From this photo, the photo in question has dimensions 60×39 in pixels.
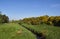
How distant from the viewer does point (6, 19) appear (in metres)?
98.9

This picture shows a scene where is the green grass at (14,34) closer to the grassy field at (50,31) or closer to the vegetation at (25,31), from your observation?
the vegetation at (25,31)

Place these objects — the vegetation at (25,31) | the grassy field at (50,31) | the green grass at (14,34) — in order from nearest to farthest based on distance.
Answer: the grassy field at (50,31)
the green grass at (14,34)
the vegetation at (25,31)

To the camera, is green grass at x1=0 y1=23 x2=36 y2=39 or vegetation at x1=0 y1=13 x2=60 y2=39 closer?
green grass at x1=0 y1=23 x2=36 y2=39

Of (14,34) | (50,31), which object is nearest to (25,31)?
(50,31)

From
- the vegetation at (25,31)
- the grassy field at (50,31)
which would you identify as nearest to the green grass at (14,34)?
the vegetation at (25,31)

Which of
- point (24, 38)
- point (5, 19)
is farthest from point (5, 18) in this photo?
point (24, 38)

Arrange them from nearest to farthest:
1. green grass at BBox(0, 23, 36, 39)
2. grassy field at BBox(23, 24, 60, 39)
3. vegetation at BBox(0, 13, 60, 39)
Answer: grassy field at BBox(23, 24, 60, 39)
green grass at BBox(0, 23, 36, 39)
vegetation at BBox(0, 13, 60, 39)

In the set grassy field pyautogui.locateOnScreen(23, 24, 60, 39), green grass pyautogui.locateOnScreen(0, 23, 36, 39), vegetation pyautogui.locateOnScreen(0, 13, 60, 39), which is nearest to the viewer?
grassy field pyautogui.locateOnScreen(23, 24, 60, 39)

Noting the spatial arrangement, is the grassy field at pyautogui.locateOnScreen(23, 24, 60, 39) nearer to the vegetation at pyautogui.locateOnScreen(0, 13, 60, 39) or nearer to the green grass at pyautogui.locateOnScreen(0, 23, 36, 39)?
the vegetation at pyautogui.locateOnScreen(0, 13, 60, 39)

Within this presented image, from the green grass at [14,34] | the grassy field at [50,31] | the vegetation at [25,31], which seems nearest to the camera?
the grassy field at [50,31]

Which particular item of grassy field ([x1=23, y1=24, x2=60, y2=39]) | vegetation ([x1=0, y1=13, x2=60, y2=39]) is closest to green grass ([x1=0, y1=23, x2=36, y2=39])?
vegetation ([x1=0, y1=13, x2=60, y2=39])

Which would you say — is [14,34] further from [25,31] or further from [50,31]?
[50,31]

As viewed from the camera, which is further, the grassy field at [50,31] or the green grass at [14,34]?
the green grass at [14,34]

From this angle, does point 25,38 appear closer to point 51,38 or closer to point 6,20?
point 51,38
